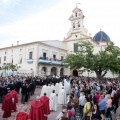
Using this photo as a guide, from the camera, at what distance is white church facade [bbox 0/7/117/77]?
38.2 metres

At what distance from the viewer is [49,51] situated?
41000 mm

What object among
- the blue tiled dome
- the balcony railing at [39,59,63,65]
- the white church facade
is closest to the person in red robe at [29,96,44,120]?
the white church facade

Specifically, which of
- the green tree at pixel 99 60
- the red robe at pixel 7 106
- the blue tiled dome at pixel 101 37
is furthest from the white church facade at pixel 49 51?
the red robe at pixel 7 106

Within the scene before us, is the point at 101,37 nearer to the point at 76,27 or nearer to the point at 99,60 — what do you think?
the point at 76,27

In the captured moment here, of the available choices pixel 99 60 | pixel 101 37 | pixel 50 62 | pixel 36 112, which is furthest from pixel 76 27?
pixel 36 112

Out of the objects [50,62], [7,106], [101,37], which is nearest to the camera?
[7,106]

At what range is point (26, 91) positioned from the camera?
14.9 m

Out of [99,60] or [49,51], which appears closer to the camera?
[99,60]

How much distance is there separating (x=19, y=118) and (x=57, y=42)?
3794cm

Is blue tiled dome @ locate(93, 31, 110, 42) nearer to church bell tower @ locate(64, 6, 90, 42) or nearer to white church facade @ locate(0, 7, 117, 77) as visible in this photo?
white church facade @ locate(0, 7, 117, 77)

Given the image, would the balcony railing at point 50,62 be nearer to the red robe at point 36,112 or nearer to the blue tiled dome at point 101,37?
the blue tiled dome at point 101,37

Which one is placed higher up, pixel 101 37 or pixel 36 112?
pixel 101 37

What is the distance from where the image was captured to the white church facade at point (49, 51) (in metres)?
38.2

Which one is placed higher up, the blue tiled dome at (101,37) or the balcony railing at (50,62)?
the blue tiled dome at (101,37)
